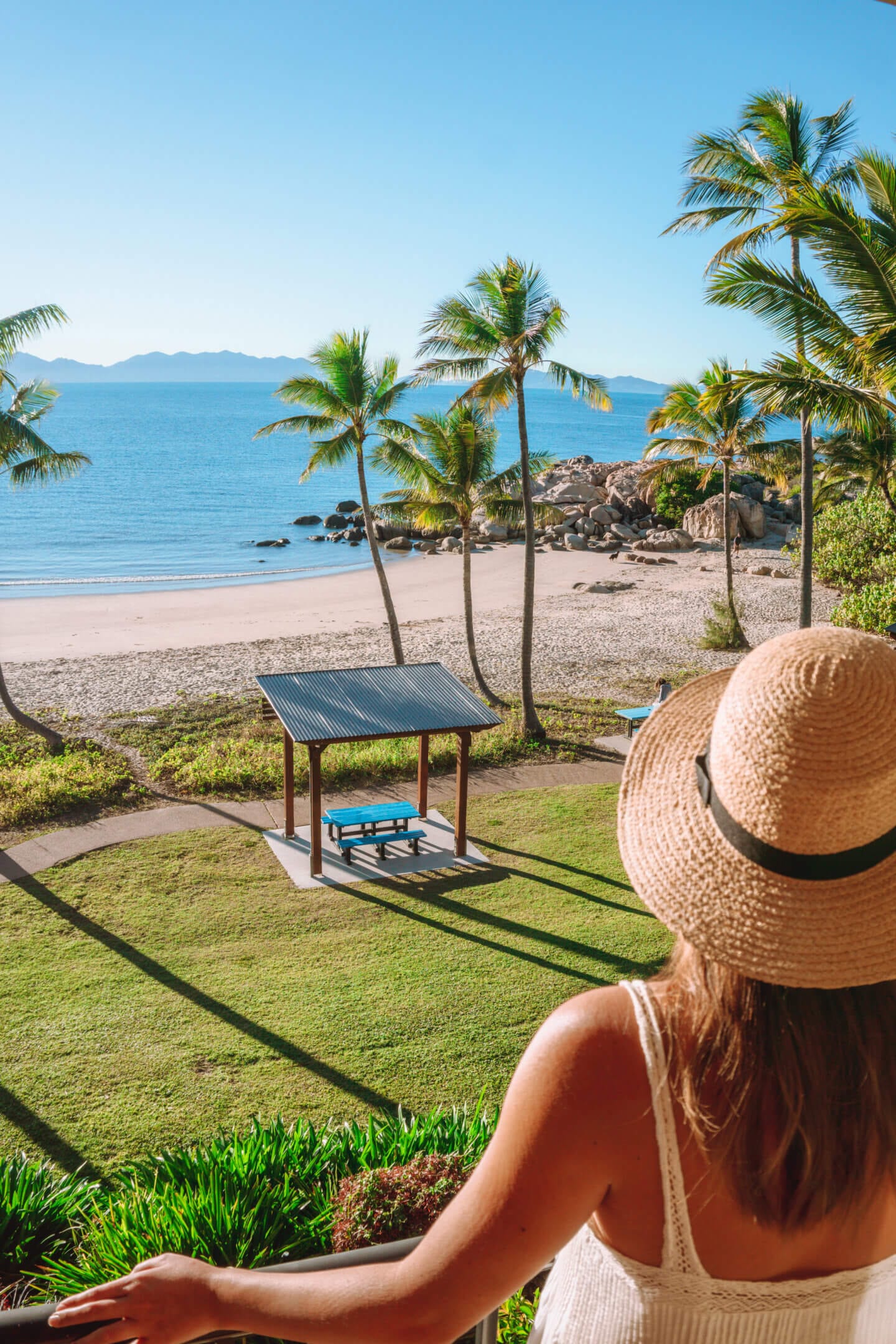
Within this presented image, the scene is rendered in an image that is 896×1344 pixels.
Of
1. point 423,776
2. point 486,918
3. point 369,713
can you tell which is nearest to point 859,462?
point 423,776

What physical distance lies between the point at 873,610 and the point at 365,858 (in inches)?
462

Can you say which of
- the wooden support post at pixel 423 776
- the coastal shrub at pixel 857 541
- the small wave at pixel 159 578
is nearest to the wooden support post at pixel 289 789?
the wooden support post at pixel 423 776

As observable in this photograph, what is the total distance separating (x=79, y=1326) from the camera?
1589 mm

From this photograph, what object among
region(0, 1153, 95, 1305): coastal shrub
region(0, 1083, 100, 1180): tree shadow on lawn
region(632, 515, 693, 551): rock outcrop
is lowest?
region(0, 1083, 100, 1180): tree shadow on lawn

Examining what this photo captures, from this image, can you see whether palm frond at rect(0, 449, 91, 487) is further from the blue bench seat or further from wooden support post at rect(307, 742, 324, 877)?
the blue bench seat

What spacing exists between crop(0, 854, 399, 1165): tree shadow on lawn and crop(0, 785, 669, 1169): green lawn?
0.06 feet

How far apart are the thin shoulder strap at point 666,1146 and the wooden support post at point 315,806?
9.52m

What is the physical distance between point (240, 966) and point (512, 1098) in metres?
8.79

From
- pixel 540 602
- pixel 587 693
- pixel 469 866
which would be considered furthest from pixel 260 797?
pixel 540 602

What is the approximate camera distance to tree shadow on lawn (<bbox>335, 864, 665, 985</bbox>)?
9.55 metres

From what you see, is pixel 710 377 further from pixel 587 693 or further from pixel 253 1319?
pixel 253 1319

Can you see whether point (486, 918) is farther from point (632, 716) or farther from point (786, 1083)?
point (786, 1083)

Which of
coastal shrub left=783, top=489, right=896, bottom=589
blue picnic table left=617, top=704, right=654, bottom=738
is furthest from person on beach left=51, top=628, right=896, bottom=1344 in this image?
coastal shrub left=783, top=489, right=896, bottom=589

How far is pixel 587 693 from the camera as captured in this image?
20469 mm
